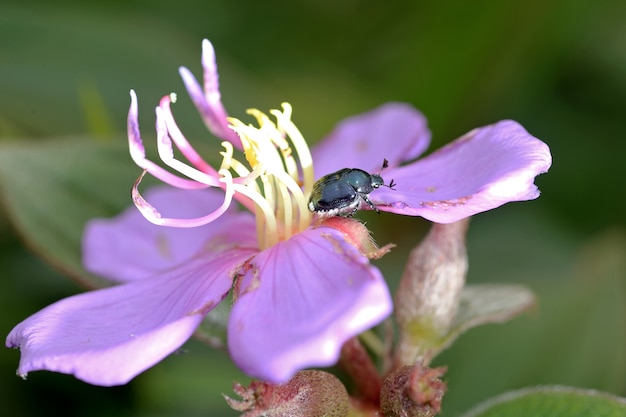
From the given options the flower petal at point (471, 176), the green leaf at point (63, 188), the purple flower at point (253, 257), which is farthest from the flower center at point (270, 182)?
the green leaf at point (63, 188)

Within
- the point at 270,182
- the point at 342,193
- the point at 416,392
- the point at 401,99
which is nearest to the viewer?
the point at 416,392

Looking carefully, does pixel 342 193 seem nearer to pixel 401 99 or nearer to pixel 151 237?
pixel 151 237

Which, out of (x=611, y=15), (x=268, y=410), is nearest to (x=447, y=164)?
(x=268, y=410)

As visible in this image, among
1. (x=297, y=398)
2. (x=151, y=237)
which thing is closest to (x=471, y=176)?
(x=297, y=398)

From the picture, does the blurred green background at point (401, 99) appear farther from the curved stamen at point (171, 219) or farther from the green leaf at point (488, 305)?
the curved stamen at point (171, 219)

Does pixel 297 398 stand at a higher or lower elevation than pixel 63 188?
lower

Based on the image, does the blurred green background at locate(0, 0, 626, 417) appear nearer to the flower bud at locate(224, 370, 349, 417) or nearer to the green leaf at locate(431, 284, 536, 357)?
the green leaf at locate(431, 284, 536, 357)
